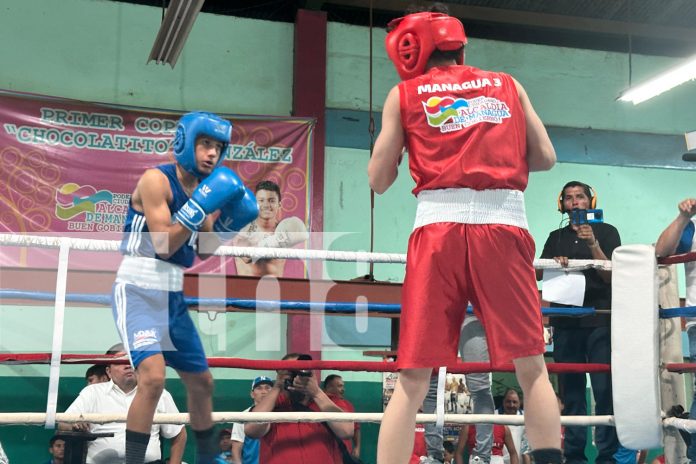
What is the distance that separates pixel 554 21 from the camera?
729 centimetres

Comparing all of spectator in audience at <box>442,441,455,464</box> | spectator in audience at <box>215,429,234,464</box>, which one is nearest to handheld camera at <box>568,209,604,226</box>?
spectator in audience at <box>442,441,455,464</box>

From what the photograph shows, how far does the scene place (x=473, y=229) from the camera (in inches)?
73.4

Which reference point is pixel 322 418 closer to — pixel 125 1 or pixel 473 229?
pixel 473 229

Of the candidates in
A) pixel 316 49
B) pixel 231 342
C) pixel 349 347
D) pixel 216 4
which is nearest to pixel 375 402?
pixel 349 347

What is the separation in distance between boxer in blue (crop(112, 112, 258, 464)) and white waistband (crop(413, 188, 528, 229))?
0.72m

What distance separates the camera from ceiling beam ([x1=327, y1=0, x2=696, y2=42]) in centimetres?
694

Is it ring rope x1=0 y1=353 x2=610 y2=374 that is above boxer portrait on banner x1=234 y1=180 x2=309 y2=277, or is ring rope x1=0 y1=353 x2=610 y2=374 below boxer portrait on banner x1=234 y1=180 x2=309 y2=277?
below

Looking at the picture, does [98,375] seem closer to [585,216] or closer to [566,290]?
[566,290]

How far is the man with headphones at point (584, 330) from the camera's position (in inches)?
125

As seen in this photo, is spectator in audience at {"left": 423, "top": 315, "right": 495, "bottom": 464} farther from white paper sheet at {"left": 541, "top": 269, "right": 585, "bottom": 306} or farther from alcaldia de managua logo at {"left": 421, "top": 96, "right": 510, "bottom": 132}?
alcaldia de managua logo at {"left": 421, "top": 96, "right": 510, "bottom": 132}

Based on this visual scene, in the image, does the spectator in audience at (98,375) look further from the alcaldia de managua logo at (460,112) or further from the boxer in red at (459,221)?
the alcaldia de managua logo at (460,112)

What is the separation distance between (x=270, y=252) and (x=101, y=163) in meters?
3.43

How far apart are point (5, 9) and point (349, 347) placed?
3.75m

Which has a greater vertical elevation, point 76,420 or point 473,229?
point 473,229
